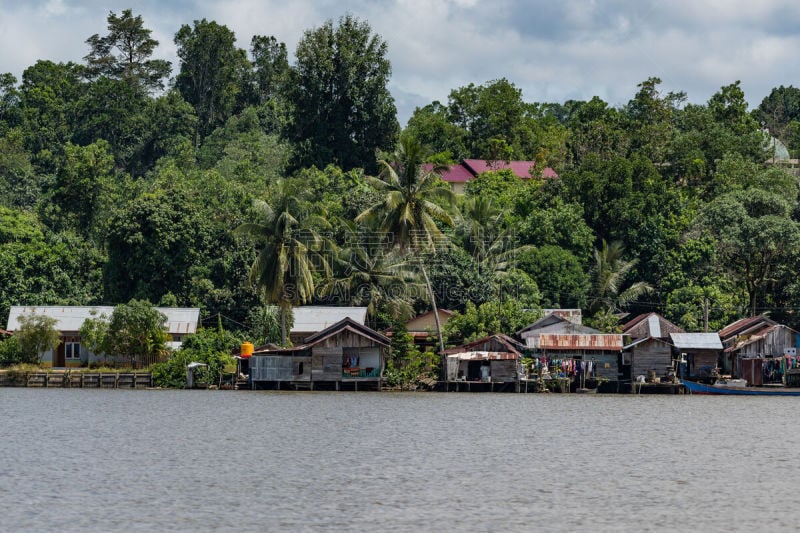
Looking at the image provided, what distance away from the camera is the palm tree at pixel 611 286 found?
7400cm

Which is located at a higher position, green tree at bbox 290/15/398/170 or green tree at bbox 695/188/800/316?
green tree at bbox 290/15/398/170

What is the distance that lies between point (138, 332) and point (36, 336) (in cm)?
628

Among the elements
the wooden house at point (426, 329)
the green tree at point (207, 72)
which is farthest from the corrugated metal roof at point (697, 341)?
the green tree at point (207, 72)

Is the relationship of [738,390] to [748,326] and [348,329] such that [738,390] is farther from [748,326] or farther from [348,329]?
[348,329]

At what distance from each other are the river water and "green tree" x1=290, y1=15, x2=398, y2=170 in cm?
3890

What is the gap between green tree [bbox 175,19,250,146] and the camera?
117688mm

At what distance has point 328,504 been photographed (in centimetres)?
2661

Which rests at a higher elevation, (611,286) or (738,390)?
(611,286)

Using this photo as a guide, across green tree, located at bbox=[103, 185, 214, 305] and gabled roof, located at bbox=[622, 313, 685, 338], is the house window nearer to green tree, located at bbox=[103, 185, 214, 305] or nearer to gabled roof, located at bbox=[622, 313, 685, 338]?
green tree, located at bbox=[103, 185, 214, 305]

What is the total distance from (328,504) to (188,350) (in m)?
36.9

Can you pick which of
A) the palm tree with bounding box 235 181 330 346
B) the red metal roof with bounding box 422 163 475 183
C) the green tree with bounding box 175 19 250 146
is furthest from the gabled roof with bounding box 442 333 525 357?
the green tree with bounding box 175 19 250 146

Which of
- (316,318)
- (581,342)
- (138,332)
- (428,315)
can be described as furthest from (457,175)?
(138,332)

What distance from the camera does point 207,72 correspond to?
119 m

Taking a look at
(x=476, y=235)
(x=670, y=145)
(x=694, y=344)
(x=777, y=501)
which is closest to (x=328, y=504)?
(x=777, y=501)
